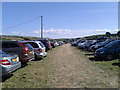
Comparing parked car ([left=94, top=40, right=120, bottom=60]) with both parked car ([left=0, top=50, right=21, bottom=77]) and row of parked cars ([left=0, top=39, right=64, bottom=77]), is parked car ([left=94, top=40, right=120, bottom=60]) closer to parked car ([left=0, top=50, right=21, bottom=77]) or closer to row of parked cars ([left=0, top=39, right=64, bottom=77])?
row of parked cars ([left=0, top=39, right=64, bottom=77])

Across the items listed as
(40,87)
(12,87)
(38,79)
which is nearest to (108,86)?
(40,87)

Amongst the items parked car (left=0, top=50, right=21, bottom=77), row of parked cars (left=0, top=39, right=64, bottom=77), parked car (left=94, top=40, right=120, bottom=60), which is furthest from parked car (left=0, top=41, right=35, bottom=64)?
parked car (left=94, top=40, right=120, bottom=60)

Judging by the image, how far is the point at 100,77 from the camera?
23.2ft

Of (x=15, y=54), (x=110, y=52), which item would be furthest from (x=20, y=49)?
(x=110, y=52)

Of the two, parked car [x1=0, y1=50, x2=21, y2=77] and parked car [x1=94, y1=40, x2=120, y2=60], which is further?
parked car [x1=94, y1=40, x2=120, y2=60]

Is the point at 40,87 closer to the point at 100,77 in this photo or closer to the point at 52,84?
the point at 52,84

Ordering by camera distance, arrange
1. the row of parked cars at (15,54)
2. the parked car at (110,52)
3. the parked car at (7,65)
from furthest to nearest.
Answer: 1. the parked car at (110,52)
2. the row of parked cars at (15,54)
3. the parked car at (7,65)

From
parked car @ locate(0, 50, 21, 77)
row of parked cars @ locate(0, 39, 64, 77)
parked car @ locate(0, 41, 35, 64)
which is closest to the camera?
parked car @ locate(0, 50, 21, 77)

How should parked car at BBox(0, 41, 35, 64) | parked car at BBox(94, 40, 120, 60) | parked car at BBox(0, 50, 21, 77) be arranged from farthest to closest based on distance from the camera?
1. parked car at BBox(94, 40, 120, 60)
2. parked car at BBox(0, 41, 35, 64)
3. parked car at BBox(0, 50, 21, 77)

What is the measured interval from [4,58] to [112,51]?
8727mm

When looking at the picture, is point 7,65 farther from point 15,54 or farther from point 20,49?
point 20,49

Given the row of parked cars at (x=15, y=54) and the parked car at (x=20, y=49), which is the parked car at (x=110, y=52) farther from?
the parked car at (x=20, y=49)

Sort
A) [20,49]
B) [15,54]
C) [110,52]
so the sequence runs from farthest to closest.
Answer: [110,52]
[20,49]
[15,54]

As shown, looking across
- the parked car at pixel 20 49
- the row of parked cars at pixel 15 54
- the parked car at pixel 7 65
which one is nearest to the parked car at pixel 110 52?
the row of parked cars at pixel 15 54
